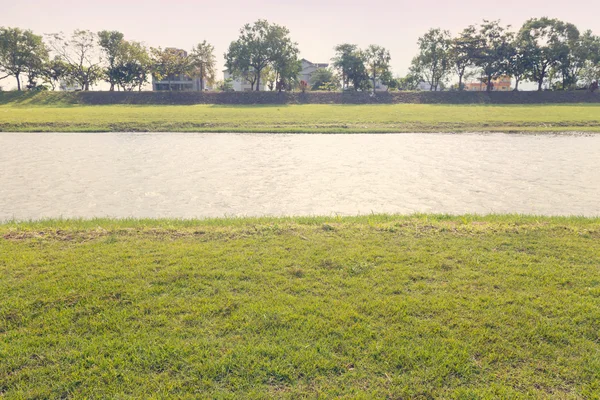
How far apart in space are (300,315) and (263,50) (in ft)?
207

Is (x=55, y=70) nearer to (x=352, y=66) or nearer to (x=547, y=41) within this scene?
(x=352, y=66)

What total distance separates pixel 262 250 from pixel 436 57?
228 feet

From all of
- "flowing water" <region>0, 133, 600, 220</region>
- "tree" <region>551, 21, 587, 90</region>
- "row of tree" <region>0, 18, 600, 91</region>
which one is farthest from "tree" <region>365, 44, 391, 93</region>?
"flowing water" <region>0, 133, 600, 220</region>

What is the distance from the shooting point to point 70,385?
365 cm

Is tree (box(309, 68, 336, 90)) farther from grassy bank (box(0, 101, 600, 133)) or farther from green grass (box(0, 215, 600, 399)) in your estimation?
green grass (box(0, 215, 600, 399))

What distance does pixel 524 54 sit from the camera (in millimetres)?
62594

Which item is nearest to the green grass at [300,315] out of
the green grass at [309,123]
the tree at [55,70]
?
the green grass at [309,123]

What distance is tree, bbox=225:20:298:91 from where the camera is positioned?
62.2m

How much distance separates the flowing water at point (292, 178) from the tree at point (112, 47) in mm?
48502

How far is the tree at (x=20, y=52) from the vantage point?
204ft

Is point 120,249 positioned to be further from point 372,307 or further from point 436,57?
point 436,57

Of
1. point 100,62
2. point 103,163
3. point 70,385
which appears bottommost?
point 70,385

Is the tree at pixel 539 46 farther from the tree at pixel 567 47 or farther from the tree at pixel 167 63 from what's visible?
the tree at pixel 167 63

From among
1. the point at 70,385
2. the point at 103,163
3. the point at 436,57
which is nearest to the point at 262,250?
the point at 70,385
